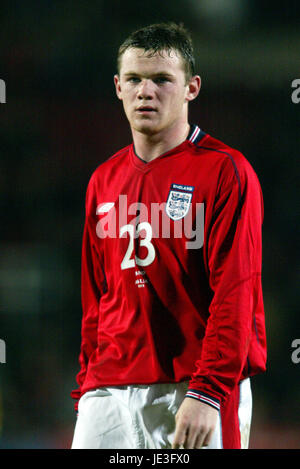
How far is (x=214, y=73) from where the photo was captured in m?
5.55

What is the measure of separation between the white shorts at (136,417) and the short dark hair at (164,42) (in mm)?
1041

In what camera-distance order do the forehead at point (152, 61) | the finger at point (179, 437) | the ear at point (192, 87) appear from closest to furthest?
the finger at point (179, 437) < the forehead at point (152, 61) < the ear at point (192, 87)

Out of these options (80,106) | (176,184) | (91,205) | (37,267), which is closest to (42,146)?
(80,106)

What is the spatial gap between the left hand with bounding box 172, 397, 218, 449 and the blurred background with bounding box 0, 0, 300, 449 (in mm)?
2702

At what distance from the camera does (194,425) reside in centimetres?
198

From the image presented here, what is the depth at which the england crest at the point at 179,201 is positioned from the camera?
2195 millimetres

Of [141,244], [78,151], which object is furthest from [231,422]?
[78,151]

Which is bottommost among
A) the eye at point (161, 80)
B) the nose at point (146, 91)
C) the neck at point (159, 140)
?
the neck at point (159, 140)

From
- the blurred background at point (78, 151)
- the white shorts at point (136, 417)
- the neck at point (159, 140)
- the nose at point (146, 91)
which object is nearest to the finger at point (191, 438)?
the white shorts at point (136, 417)

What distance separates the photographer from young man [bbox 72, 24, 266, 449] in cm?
205

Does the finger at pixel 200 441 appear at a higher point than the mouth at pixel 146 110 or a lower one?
lower

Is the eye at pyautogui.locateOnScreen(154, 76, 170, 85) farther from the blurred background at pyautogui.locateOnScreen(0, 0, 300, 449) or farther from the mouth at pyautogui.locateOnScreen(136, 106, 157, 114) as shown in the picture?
the blurred background at pyautogui.locateOnScreen(0, 0, 300, 449)

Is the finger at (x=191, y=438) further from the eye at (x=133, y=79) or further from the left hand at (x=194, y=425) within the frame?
the eye at (x=133, y=79)

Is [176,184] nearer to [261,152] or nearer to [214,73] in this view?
[261,152]
